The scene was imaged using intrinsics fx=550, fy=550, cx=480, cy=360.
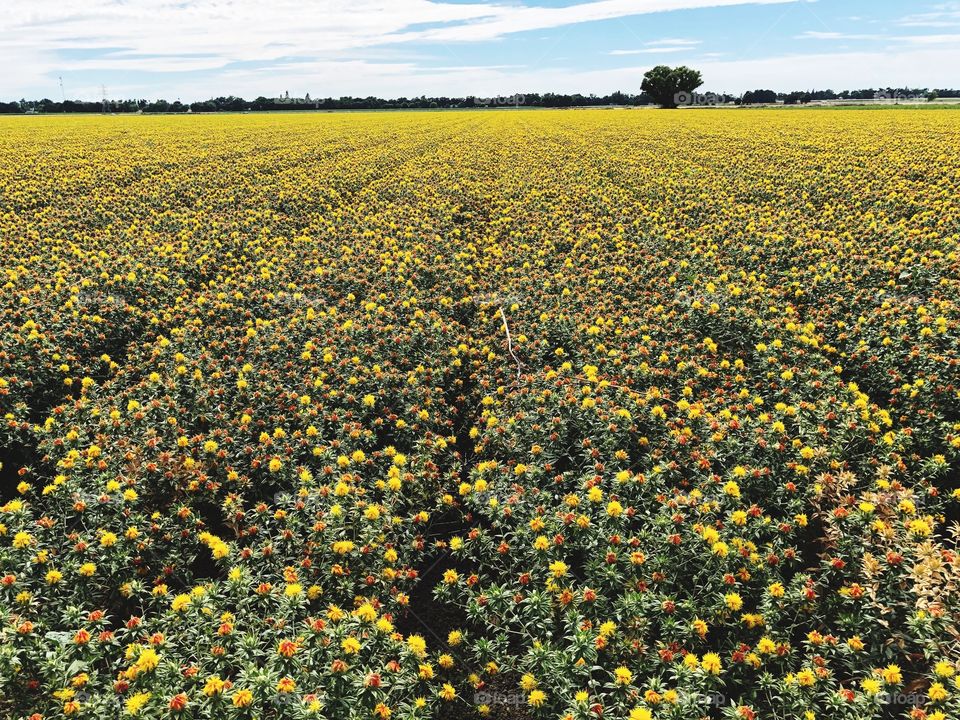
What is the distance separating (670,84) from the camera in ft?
291

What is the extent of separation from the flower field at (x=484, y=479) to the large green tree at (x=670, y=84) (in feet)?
297

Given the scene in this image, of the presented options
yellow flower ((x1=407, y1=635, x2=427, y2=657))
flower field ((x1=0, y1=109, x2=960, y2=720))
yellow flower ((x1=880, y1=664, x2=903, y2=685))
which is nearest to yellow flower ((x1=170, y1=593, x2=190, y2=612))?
flower field ((x1=0, y1=109, x2=960, y2=720))

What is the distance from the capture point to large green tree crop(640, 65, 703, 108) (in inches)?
3489

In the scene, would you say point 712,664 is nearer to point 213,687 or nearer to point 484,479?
point 484,479

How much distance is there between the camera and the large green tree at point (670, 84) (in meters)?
88.6

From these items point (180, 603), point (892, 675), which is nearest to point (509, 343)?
point (180, 603)

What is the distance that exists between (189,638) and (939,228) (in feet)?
45.3

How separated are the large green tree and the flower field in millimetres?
90490

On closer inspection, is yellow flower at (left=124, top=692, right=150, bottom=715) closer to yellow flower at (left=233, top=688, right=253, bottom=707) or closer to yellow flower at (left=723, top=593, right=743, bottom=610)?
yellow flower at (left=233, top=688, right=253, bottom=707)

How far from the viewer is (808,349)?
686 cm

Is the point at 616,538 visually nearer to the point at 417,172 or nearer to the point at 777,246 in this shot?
the point at 777,246

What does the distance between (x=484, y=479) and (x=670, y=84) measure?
99.9 meters

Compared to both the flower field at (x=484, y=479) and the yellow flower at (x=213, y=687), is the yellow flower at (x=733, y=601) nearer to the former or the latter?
the flower field at (x=484, y=479)

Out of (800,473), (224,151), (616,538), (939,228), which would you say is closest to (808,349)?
(800,473)
